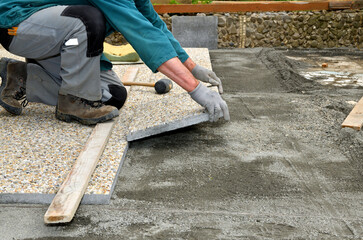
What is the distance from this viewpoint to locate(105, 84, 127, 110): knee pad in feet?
10.6

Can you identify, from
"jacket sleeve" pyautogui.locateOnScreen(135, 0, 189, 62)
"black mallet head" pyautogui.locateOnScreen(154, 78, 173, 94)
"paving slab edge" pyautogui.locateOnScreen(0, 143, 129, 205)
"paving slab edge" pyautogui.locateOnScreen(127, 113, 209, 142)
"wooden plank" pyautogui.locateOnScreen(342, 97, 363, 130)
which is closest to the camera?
"paving slab edge" pyautogui.locateOnScreen(0, 143, 129, 205)

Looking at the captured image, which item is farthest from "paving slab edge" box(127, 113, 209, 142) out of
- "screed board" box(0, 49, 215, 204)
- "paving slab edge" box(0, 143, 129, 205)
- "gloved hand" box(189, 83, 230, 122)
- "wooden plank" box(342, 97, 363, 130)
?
"wooden plank" box(342, 97, 363, 130)

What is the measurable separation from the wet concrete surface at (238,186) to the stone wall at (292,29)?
397cm

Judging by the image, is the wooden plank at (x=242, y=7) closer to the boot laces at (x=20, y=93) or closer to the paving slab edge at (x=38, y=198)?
the boot laces at (x=20, y=93)

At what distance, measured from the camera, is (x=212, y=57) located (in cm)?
636

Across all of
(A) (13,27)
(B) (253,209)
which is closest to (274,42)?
(A) (13,27)

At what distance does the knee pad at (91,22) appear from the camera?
266 centimetres

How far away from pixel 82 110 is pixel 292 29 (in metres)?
5.29

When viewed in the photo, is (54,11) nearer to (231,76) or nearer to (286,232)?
(286,232)

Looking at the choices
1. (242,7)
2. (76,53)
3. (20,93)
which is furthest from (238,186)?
(242,7)

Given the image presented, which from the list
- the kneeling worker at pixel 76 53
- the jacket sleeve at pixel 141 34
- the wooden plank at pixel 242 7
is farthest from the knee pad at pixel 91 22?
the wooden plank at pixel 242 7

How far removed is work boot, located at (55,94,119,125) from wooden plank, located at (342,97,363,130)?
167cm

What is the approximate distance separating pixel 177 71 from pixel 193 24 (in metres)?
4.97

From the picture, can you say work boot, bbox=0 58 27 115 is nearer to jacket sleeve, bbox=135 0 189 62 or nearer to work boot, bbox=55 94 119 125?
work boot, bbox=55 94 119 125
